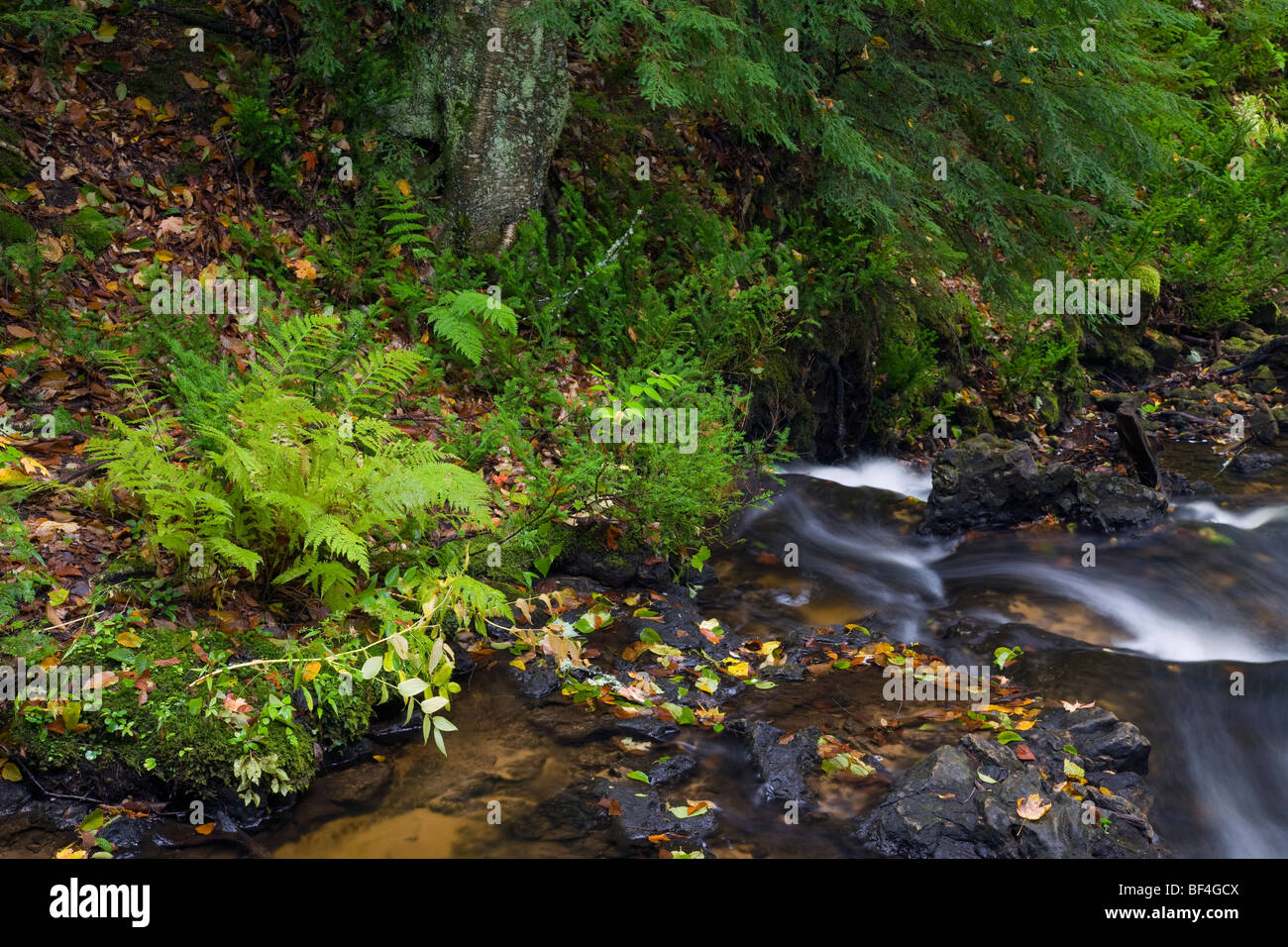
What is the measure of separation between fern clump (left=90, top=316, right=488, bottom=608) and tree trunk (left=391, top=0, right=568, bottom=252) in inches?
116

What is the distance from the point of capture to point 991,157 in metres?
8.55

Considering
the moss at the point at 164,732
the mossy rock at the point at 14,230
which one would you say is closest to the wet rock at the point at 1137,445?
the moss at the point at 164,732

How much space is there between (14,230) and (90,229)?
44cm

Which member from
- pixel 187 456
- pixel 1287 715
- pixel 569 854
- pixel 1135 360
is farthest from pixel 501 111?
pixel 1135 360

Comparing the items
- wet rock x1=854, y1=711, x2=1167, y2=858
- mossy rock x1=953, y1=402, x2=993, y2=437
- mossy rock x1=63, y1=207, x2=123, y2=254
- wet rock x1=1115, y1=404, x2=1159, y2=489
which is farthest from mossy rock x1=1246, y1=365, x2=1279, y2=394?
mossy rock x1=63, y1=207, x2=123, y2=254

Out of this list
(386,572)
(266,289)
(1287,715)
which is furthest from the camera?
(266,289)

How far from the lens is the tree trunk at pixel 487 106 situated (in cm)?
718

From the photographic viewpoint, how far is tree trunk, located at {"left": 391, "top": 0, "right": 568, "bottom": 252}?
283 inches

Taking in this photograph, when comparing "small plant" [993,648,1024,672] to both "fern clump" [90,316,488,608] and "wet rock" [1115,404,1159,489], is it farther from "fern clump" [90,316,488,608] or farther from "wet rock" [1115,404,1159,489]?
"wet rock" [1115,404,1159,489]

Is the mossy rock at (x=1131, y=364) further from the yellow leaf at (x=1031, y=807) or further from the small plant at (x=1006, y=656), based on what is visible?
the yellow leaf at (x=1031, y=807)

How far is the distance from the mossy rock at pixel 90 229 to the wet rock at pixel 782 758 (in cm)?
535

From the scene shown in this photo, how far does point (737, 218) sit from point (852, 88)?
63.1 inches
